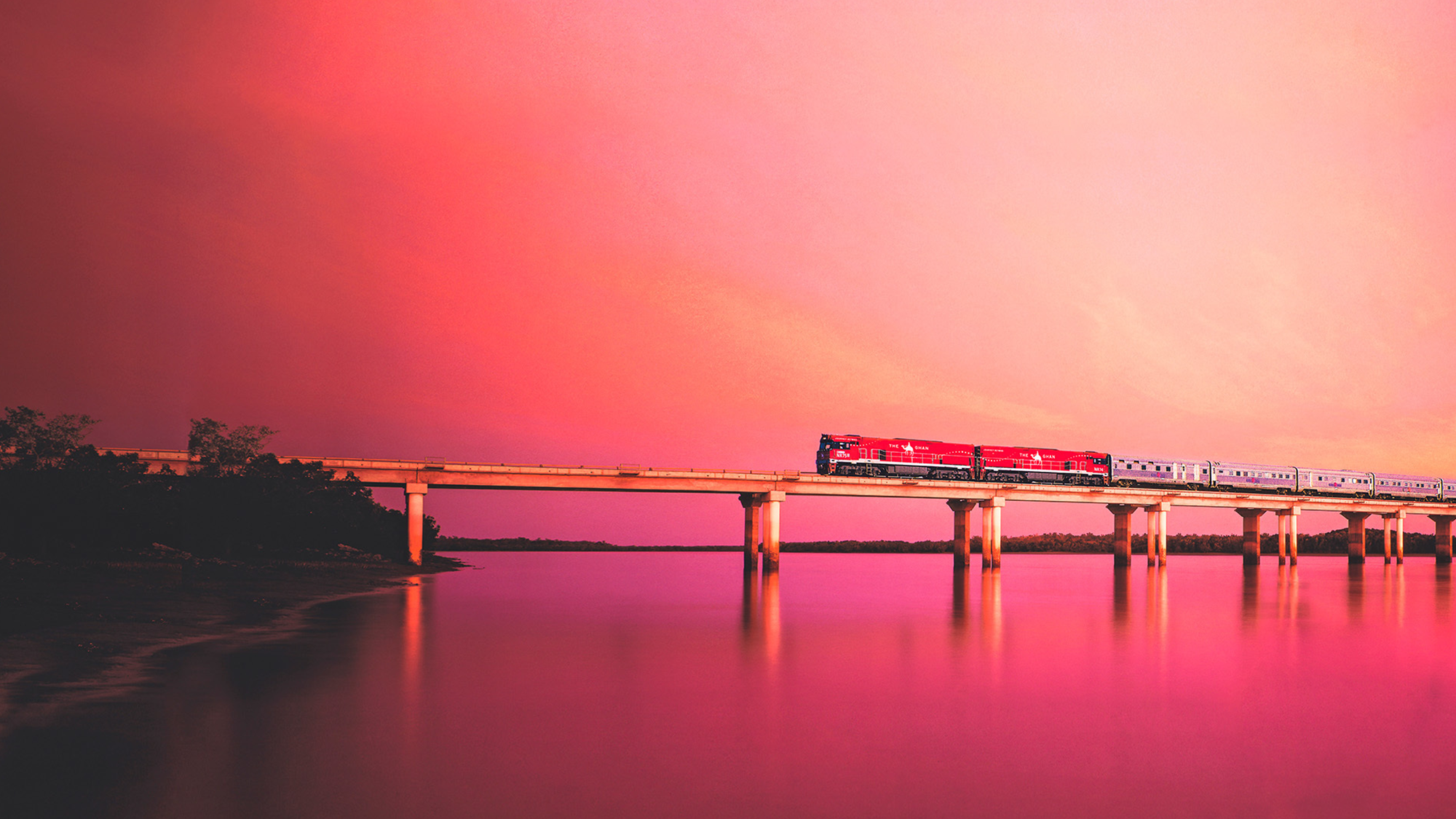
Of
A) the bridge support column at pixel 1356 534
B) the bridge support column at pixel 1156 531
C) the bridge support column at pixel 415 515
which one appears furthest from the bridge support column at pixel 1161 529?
the bridge support column at pixel 415 515

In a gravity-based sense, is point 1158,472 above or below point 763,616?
above

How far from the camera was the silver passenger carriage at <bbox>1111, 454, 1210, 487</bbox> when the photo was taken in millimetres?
105250

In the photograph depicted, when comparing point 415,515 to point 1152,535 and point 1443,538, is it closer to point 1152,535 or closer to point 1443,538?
point 1152,535

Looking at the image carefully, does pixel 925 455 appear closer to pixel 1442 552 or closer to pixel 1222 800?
pixel 1222 800

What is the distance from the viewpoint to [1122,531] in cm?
11100

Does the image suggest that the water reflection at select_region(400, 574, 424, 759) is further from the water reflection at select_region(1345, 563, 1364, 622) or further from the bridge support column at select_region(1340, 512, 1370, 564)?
the bridge support column at select_region(1340, 512, 1370, 564)

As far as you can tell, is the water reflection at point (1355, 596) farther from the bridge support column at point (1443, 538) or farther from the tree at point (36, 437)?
the tree at point (36, 437)

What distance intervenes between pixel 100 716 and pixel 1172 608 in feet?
173

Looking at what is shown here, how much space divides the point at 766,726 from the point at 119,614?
27.1 m

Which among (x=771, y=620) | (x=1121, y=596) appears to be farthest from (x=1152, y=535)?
(x=771, y=620)

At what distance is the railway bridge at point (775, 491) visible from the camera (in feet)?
263

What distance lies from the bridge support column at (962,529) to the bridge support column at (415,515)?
5299cm

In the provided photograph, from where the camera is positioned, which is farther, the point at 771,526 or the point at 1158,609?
the point at 771,526

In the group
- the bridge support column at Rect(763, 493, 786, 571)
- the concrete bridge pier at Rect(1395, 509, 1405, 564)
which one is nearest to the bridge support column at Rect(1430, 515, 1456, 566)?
the concrete bridge pier at Rect(1395, 509, 1405, 564)
